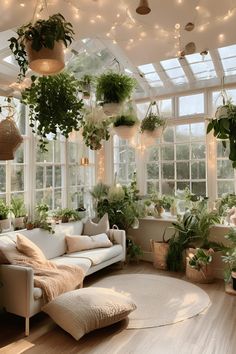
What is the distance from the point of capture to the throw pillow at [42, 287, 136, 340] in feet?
8.32

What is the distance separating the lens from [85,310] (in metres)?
2.60

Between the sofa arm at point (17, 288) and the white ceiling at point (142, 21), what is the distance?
187 cm

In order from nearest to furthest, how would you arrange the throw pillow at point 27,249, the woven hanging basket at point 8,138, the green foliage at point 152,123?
the woven hanging basket at point 8,138
the throw pillow at point 27,249
the green foliage at point 152,123

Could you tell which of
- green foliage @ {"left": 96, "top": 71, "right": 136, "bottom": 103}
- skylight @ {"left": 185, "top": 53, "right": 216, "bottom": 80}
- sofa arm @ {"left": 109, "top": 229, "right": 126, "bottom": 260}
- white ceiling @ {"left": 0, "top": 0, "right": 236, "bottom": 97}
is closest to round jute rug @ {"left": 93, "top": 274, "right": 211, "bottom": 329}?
sofa arm @ {"left": 109, "top": 229, "right": 126, "bottom": 260}

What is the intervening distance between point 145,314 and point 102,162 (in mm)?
3211

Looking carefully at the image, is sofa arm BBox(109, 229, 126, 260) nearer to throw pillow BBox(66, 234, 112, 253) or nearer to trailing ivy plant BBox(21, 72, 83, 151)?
throw pillow BBox(66, 234, 112, 253)

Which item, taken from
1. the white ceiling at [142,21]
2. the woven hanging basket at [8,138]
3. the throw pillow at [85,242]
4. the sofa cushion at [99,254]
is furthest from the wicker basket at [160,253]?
the woven hanging basket at [8,138]

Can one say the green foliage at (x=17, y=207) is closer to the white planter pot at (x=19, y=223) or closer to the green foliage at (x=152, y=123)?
the white planter pot at (x=19, y=223)

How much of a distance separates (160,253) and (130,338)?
6.72 feet

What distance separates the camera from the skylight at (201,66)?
447cm

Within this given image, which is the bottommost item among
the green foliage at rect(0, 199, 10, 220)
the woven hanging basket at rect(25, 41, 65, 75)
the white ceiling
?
the green foliage at rect(0, 199, 10, 220)

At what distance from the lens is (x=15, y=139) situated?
2.39 m

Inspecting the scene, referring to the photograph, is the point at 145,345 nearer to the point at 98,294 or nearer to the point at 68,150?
the point at 98,294

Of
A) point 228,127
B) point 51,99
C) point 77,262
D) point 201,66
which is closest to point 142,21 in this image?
point 51,99
